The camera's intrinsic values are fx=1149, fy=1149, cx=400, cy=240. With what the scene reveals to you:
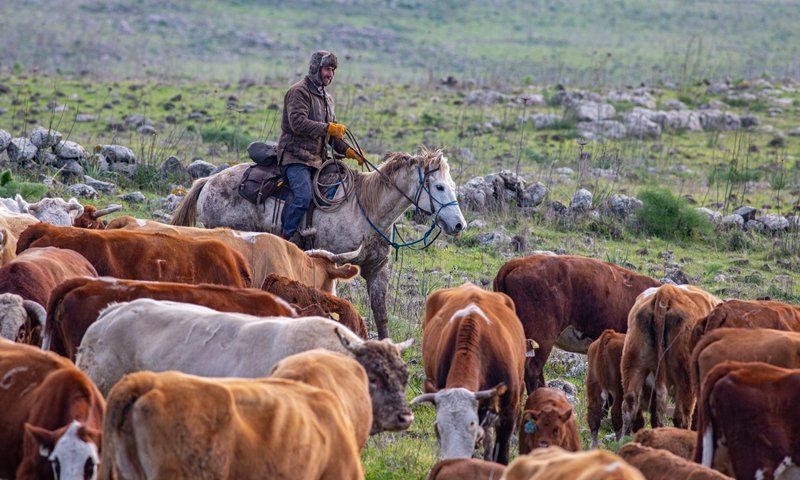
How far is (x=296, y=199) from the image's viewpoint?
1222 cm

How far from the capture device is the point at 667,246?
1612 cm

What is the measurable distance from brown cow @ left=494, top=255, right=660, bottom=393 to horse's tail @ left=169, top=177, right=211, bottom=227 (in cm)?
429

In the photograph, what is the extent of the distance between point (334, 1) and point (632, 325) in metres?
52.5

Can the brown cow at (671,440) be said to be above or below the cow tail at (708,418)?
below

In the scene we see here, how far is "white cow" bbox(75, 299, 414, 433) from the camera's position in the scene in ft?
22.2

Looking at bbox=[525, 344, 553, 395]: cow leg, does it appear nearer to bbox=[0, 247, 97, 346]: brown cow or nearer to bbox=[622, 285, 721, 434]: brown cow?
bbox=[622, 285, 721, 434]: brown cow

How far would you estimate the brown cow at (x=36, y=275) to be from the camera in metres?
8.08

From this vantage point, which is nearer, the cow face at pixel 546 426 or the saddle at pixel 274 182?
the cow face at pixel 546 426

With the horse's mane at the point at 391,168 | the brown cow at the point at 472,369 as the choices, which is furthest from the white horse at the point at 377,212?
the brown cow at the point at 472,369

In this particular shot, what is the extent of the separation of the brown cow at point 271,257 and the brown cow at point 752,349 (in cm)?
398

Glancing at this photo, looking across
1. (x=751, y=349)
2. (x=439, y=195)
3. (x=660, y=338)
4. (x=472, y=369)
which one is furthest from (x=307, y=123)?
(x=751, y=349)

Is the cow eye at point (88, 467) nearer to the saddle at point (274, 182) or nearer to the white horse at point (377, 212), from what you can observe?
the white horse at point (377, 212)

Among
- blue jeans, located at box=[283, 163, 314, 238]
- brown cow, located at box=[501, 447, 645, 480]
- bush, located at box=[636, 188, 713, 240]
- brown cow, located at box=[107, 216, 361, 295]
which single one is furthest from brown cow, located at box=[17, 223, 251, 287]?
bush, located at box=[636, 188, 713, 240]

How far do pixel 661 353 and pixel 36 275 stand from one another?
484cm
